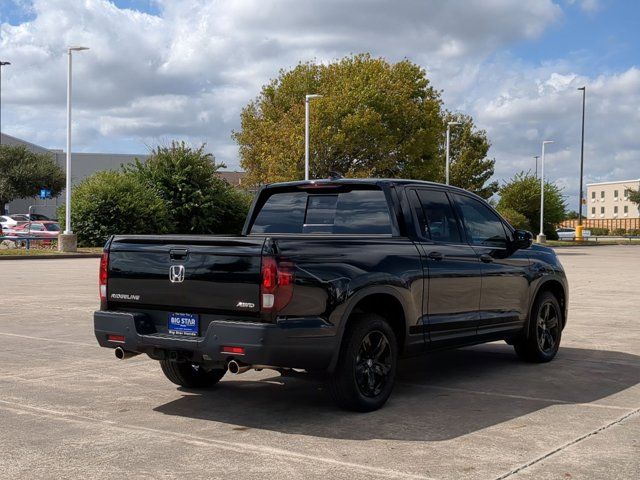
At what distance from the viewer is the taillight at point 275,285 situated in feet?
20.1

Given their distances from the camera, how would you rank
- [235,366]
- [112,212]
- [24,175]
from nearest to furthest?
[235,366]
[112,212]
[24,175]

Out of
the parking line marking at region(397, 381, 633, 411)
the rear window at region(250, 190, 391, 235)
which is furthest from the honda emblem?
the parking line marking at region(397, 381, 633, 411)

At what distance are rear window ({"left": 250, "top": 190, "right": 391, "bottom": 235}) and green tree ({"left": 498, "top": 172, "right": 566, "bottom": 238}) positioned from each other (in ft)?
200

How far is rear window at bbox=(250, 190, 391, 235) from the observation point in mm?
7668

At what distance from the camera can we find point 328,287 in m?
6.41

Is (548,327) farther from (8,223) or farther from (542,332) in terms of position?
(8,223)

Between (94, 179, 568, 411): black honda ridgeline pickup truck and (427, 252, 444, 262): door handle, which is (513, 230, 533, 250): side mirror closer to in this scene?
(94, 179, 568, 411): black honda ridgeline pickup truck

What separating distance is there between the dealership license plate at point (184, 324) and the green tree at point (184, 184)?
117 ft

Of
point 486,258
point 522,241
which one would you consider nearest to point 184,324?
point 486,258

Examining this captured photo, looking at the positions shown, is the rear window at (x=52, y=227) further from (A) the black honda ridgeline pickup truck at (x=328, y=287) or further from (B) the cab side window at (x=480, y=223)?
(B) the cab side window at (x=480, y=223)

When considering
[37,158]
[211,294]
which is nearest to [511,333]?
[211,294]

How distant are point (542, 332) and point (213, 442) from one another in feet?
15.3

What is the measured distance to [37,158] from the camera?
7306 centimetres

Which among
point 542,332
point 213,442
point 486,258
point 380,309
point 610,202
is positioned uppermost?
point 610,202
